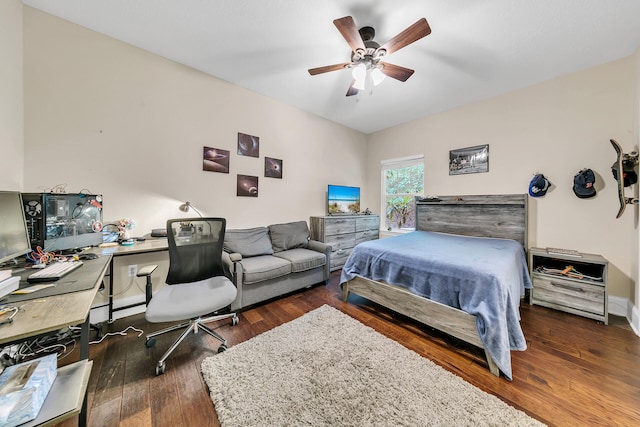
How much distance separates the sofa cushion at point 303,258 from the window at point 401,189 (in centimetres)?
211

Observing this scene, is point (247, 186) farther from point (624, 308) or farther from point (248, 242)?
point (624, 308)

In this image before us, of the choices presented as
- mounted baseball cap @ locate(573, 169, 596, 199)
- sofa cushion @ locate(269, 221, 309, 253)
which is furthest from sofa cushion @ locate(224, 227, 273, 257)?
mounted baseball cap @ locate(573, 169, 596, 199)

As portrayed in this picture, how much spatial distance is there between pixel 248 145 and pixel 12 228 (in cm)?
230

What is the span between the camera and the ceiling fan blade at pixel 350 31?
1553mm

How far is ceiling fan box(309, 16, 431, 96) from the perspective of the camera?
1615 millimetres

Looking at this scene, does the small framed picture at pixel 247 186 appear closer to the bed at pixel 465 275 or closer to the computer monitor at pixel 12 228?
the bed at pixel 465 275

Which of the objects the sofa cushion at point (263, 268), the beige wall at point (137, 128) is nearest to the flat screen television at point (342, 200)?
the beige wall at point (137, 128)

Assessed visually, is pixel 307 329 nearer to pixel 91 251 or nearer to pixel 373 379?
pixel 373 379

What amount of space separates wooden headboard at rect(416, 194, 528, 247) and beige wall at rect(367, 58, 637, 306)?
13cm

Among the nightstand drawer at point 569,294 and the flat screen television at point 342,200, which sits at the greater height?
the flat screen television at point 342,200

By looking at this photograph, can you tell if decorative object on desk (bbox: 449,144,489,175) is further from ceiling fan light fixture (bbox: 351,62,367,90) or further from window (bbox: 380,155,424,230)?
ceiling fan light fixture (bbox: 351,62,367,90)

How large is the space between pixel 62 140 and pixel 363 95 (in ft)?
11.3

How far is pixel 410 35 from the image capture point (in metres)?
1.68

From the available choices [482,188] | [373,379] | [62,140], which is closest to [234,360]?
[373,379]
